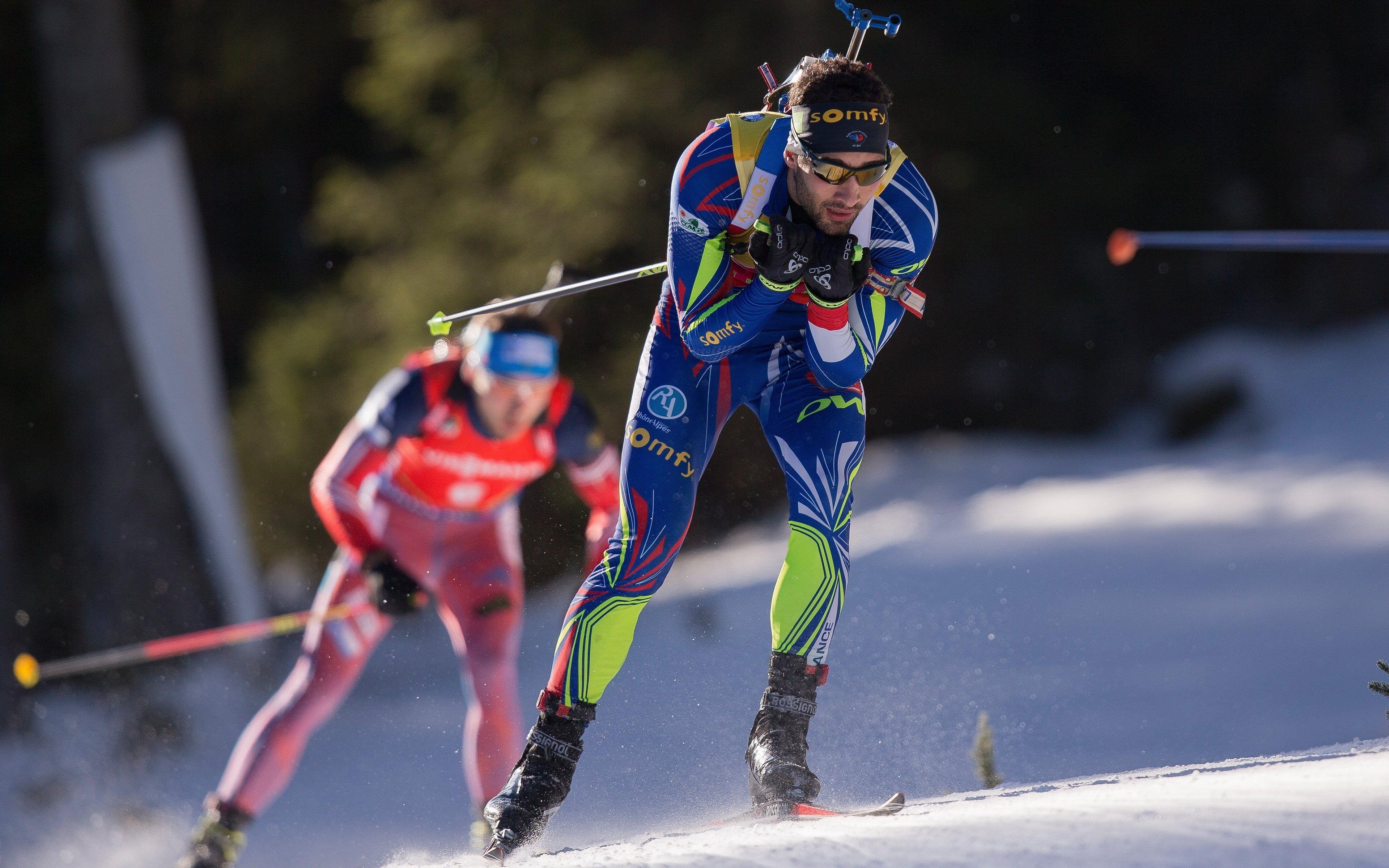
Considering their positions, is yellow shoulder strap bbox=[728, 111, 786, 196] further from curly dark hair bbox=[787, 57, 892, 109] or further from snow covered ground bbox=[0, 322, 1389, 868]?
snow covered ground bbox=[0, 322, 1389, 868]

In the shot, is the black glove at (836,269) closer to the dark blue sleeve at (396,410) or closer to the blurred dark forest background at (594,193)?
the dark blue sleeve at (396,410)

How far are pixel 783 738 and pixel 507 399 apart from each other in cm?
196

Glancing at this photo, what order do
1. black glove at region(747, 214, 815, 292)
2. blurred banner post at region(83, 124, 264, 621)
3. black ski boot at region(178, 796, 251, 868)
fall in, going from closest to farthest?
black glove at region(747, 214, 815, 292) < black ski boot at region(178, 796, 251, 868) < blurred banner post at region(83, 124, 264, 621)

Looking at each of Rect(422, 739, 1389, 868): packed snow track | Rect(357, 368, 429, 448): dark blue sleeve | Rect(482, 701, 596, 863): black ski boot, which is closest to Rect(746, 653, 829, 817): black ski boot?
Rect(422, 739, 1389, 868): packed snow track

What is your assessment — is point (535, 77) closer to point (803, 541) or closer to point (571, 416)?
point (571, 416)

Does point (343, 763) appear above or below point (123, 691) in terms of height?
below

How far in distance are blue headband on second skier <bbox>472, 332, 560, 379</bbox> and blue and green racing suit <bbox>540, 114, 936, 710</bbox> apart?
1327 mm

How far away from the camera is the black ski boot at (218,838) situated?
4.04 metres

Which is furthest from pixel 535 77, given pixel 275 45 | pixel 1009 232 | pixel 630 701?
pixel 630 701

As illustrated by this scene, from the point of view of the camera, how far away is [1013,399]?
10273 millimetres

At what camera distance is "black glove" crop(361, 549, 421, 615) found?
13.7 ft

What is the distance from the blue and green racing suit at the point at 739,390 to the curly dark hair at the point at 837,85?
13 centimetres

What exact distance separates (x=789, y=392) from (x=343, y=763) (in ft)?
14.4

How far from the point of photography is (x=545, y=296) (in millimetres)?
3762
